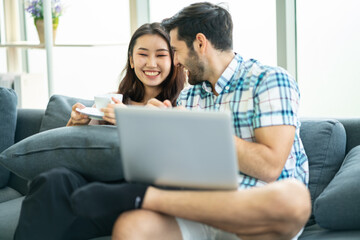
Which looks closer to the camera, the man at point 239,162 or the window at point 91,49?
the man at point 239,162

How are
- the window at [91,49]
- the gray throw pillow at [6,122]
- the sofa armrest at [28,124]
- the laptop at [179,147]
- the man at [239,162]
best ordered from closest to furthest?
1. the laptop at [179,147]
2. the man at [239,162]
3. the gray throw pillow at [6,122]
4. the sofa armrest at [28,124]
5. the window at [91,49]

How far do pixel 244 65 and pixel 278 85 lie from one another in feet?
0.68

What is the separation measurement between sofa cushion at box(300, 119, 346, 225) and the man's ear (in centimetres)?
49

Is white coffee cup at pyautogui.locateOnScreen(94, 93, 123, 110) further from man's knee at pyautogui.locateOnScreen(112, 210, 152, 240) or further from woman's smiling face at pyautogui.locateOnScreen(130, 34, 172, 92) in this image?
man's knee at pyautogui.locateOnScreen(112, 210, 152, 240)

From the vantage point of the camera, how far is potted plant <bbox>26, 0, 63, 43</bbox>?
3.53 meters

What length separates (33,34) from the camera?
420 centimetres

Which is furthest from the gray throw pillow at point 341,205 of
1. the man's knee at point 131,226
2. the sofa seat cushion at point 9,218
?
the sofa seat cushion at point 9,218

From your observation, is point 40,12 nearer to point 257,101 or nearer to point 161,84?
point 161,84

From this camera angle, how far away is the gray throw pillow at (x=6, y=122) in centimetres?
254

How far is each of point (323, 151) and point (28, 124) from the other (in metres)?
1.40

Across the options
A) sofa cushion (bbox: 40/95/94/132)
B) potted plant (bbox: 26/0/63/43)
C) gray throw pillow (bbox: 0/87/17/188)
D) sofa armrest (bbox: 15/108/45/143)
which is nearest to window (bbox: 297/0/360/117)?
sofa cushion (bbox: 40/95/94/132)

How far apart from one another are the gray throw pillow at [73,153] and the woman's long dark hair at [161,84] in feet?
1.90

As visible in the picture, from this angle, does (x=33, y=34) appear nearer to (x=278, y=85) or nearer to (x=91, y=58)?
(x=91, y=58)

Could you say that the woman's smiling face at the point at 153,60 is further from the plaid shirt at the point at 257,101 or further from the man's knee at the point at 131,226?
the man's knee at the point at 131,226
